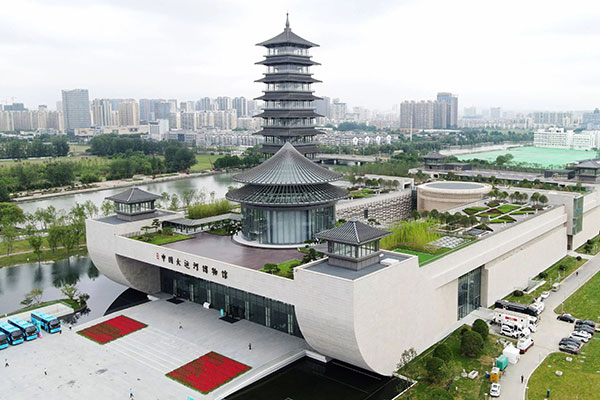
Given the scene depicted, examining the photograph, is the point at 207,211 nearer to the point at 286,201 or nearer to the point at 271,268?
the point at 286,201

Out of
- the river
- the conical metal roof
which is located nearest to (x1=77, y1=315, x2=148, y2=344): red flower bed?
the river

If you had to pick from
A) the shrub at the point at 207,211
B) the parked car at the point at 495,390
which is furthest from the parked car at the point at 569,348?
the shrub at the point at 207,211

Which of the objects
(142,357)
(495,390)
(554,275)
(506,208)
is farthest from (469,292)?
(142,357)

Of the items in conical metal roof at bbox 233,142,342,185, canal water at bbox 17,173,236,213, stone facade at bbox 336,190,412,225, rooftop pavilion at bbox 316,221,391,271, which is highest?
conical metal roof at bbox 233,142,342,185

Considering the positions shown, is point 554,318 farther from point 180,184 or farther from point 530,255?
point 180,184

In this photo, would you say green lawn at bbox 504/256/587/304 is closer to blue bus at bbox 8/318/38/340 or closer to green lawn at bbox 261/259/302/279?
green lawn at bbox 261/259/302/279

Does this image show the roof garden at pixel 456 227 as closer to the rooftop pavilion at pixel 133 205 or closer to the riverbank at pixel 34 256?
the rooftop pavilion at pixel 133 205
